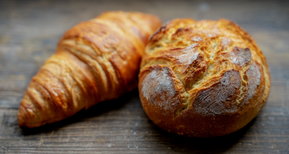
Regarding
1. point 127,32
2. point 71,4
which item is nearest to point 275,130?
point 127,32

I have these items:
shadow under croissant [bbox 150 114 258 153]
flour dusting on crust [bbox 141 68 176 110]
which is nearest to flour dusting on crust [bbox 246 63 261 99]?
shadow under croissant [bbox 150 114 258 153]

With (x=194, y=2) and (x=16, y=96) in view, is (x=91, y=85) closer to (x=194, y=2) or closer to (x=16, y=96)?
(x=16, y=96)

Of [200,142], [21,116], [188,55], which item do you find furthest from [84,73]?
[200,142]

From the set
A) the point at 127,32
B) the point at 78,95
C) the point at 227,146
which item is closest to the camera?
the point at 227,146

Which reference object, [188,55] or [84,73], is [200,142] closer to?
[188,55]

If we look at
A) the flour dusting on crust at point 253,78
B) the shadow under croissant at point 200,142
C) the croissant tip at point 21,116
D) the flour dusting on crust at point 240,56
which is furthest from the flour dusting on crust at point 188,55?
the croissant tip at point 21,116

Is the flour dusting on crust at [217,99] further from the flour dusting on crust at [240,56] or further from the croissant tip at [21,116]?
the croissant tip at [21,116]
